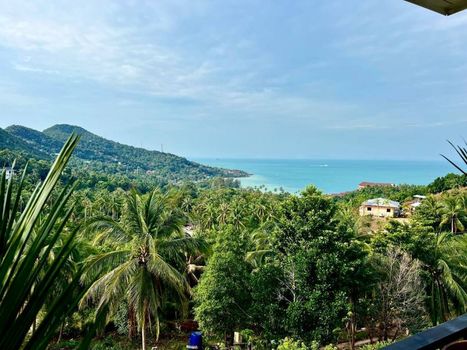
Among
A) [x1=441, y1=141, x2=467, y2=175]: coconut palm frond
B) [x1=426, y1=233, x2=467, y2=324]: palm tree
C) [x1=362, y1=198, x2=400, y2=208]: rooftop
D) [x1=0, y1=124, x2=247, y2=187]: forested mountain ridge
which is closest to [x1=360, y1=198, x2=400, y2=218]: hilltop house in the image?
[x1=362, y1=198, x2=400, y2=208]: rooftop

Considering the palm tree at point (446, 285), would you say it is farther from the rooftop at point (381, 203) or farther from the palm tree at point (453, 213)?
the rooftop at point (381, 203)

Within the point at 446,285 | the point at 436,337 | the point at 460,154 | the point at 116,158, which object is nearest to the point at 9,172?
the point at 436,337

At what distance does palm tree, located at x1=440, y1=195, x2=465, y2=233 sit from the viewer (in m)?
24.0

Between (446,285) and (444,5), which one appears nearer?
(444,5)

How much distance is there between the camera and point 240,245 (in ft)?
35.8

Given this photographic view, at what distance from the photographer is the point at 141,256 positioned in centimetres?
817

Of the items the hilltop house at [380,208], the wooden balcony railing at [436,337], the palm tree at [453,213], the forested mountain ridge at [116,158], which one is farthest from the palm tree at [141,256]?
the forested mountain ridge at [116,158]

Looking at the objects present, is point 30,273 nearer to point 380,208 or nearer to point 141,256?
point 141,256

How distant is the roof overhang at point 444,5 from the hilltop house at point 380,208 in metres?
35.1

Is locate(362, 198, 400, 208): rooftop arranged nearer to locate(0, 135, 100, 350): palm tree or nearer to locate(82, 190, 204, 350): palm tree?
locate(82, 190, 204, 350): palm tree

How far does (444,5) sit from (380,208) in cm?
3665

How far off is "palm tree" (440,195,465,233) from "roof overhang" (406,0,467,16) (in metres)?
25.7

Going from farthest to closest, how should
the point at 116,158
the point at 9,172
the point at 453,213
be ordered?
the point at 116,158
the point at 453,213
the point at 9,172

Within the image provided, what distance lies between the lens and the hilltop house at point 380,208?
3525 cm
